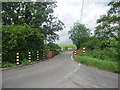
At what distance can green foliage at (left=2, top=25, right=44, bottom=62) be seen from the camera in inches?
435

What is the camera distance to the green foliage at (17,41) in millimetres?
11047

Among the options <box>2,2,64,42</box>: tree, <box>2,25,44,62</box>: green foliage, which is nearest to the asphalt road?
<box>2,25,44,62</box>: green foliage

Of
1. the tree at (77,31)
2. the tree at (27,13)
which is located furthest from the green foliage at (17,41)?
the tree at (77,31)

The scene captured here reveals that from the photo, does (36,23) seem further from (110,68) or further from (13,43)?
(110,68)

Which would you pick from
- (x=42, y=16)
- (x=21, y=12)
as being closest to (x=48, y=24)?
(x=42, y=16)

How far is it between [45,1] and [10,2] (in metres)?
5.87

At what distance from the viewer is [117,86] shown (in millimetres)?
4023

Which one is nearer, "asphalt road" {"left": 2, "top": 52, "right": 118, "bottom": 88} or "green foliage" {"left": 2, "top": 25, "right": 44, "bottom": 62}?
"asphalt road" {"left": 2, "top": 52, "right": 118, "bottom": 88}

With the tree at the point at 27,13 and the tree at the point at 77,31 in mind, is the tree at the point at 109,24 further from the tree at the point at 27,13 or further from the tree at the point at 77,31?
the tree at the point at 77,31

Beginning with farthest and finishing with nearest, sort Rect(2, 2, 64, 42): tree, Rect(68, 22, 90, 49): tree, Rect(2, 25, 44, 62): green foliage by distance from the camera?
Rect(68, 22, 90, 49): tree → Rect(2, 2, 64, 42): tree → Rect(2, 25, 44, 62): green foliage

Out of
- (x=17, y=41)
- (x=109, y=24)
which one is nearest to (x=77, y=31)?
(x=109, y=24)

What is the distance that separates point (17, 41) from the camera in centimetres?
1222

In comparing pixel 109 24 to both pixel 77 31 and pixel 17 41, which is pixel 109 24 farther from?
pixel 77 31

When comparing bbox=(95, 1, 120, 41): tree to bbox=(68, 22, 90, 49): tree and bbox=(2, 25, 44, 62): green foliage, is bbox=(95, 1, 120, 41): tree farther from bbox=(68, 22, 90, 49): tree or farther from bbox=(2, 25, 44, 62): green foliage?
bbox=(68, 22, 90, 49): tree
